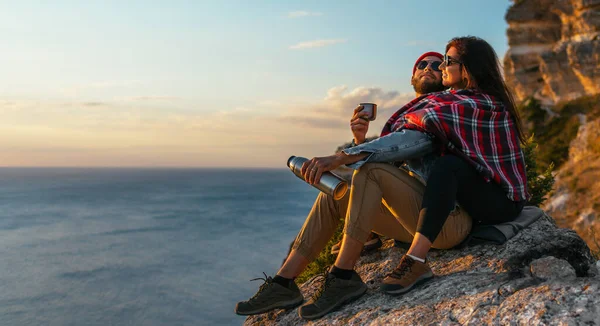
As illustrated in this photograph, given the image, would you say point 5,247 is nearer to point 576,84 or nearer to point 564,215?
point 564,215

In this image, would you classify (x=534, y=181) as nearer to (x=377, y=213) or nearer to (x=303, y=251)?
(x=377, y=213)

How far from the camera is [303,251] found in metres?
4.30

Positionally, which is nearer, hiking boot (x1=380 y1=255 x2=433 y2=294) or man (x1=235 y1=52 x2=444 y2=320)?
hiking boot (x1=380 y1=255 x2=433 y2=294)

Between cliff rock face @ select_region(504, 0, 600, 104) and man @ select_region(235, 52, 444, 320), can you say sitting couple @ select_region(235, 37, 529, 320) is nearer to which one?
man @ select_region(235, 52, 444, 320)

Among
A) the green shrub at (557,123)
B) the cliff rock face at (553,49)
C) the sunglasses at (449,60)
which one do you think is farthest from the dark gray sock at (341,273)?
the cliff rock face at (553,49)

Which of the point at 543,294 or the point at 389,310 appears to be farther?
the point at 389,310

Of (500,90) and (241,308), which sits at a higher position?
(500,90)

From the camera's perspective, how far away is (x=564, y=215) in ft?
78.5

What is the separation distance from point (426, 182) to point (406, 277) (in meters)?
0.79

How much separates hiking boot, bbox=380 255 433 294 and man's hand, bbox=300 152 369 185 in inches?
37.0

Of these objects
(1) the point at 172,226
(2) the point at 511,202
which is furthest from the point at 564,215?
(1) the point at 172,226

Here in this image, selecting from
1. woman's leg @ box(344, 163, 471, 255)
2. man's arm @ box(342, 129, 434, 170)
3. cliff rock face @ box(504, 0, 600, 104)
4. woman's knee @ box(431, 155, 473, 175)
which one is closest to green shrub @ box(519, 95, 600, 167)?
cliff rock face @ box(504, 0, 600, 104)

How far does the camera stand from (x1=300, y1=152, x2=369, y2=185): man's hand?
3.78 metres

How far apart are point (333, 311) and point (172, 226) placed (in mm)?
58000
